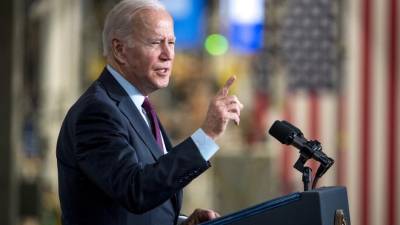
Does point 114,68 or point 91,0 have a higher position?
point 91,0

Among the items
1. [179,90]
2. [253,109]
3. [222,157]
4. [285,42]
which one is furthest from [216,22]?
[222,157]

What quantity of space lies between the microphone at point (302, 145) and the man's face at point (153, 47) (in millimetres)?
316

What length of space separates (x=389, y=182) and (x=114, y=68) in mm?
8836

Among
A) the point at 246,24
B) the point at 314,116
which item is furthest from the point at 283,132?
the point at 246,24

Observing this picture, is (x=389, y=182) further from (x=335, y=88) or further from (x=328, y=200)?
(x=328, y=200)

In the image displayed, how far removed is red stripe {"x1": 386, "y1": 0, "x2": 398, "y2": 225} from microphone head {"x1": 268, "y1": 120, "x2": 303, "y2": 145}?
8780 mm

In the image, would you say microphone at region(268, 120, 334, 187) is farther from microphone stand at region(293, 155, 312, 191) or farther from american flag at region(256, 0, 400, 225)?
american flag at region(256, 0, 400, 225)

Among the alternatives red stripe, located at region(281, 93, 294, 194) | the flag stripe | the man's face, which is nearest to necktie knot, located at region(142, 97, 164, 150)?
the man's face

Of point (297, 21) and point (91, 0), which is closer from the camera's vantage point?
point (297, 21)

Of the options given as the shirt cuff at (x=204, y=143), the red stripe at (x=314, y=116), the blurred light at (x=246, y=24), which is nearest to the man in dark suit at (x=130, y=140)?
the shirt cuff at (x=204, y=143)

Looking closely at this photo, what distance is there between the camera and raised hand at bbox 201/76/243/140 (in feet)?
8.75

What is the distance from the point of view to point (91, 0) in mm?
14477

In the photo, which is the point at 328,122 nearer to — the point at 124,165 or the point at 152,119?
the point at 152,119

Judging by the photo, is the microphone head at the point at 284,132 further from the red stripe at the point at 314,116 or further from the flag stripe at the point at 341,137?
the red stripe at the point at 314,116
